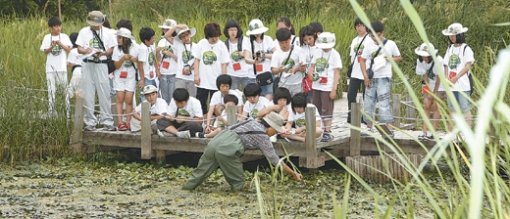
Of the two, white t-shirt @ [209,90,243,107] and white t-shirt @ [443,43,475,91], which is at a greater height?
white t-shirt @ [443,43,475,91]

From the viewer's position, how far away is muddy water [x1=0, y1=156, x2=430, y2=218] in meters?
7.98

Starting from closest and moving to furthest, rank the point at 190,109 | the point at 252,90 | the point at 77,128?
the point at 252,90 → the point at 190,109 → the point at 77,128

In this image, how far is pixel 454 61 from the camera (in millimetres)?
9102

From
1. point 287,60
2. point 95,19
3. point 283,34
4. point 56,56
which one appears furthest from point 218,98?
point 56,56

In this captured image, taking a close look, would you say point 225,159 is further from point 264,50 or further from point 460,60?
point 460,60

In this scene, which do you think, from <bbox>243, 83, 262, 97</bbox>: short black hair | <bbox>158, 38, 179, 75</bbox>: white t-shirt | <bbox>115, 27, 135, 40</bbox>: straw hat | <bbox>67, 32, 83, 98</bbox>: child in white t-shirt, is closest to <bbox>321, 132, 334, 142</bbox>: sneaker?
<bbox>243, 83, 262, 97</bbox>: short black hair

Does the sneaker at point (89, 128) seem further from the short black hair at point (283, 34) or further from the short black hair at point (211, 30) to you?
the short black hair at point (283, 34)

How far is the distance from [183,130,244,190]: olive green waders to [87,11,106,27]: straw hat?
1958 millimetres

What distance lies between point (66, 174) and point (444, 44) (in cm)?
628

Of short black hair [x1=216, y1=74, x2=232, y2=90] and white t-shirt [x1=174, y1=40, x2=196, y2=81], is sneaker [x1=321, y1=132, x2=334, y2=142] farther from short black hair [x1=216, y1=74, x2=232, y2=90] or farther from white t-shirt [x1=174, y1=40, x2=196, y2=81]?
white t-shirt [x1=174, y1=40, x2=196, y2=81]

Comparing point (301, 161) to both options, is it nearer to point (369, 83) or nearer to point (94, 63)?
point (369, 83)

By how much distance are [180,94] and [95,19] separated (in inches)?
45.8

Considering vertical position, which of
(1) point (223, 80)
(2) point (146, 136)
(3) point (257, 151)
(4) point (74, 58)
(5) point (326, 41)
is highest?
(5) point (326, 41)

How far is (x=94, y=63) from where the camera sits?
1010 centimetres
